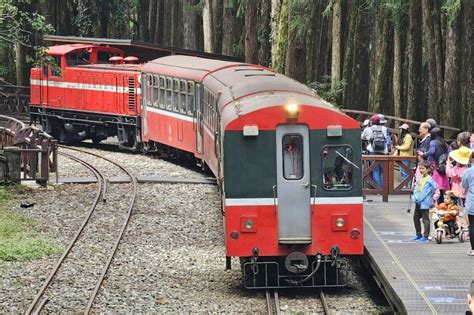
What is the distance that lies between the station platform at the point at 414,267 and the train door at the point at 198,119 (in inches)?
320

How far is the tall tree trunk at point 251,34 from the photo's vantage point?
38656 mm

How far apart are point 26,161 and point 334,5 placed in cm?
1580

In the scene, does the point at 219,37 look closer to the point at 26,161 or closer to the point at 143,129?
the point at 143,129

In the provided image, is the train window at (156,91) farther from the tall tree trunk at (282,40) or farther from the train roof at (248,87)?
the tall tree trunk at (282,40)

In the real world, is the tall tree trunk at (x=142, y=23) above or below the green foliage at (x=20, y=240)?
above

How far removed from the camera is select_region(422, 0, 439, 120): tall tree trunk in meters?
30.5

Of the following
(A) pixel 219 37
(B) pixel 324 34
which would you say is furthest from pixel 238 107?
(A) pixel 219 37

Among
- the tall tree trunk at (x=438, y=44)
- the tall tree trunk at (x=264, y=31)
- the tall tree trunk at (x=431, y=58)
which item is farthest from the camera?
the tall tree trunk at (x=264, y=31)

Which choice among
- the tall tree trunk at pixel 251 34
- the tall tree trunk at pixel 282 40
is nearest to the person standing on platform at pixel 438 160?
the tall tree trunk at pixel 282 40

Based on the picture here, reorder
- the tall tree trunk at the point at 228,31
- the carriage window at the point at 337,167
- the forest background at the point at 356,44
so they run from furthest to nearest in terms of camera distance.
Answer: the tall tree trunk at the point at 228,31 < the forest background at the point at 356,44 < the carriage window at the point at 337,167

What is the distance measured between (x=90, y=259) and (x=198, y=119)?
1020cm

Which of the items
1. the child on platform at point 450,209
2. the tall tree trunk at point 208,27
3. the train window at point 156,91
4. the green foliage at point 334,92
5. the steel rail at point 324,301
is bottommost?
the steel rail at point 324,301

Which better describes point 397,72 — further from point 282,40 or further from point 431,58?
point 431,58

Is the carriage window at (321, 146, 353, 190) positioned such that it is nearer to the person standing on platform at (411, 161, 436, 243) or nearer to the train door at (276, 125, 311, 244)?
the train door at (276, 125, 311, 244)
